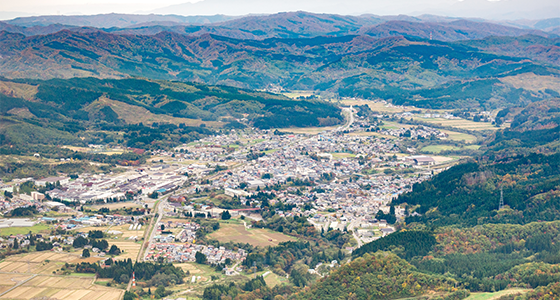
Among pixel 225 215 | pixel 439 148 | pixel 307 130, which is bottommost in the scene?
pixel 307 130

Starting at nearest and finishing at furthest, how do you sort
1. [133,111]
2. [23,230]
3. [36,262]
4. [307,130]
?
[36,262] → [23,230] → [307,130] → [133,111]

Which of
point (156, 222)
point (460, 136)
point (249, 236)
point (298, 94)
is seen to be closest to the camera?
point (249, 236)

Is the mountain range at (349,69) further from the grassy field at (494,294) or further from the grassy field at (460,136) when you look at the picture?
the grassy field at (494,294)

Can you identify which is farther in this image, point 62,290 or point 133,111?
point 133,111

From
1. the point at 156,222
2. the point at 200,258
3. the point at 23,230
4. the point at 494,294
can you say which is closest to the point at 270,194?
the point at 156,222

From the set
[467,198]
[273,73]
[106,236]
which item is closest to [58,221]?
[106,236]

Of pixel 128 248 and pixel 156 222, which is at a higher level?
pixel 128 248

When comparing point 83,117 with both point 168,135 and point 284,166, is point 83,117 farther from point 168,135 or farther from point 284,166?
point 284,166

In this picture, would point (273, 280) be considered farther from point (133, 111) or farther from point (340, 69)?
point (340, 69)
